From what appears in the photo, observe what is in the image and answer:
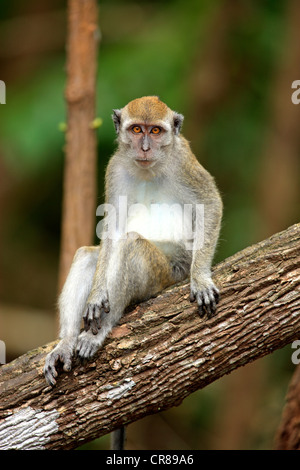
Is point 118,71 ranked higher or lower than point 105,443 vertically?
higher

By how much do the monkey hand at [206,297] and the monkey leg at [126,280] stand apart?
0.69 meters

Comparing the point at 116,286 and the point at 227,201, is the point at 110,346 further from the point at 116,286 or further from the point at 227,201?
the point at 227,201

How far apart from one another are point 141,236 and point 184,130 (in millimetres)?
5698

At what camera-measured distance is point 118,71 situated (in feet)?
38.4

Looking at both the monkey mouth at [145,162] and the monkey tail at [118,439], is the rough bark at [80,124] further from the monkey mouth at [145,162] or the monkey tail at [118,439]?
the monkey tail at [118,439]

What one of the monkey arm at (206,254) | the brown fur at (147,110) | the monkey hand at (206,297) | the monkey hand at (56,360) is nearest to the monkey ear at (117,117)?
the brown fur at (147,110)

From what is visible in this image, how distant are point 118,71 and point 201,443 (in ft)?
22.9

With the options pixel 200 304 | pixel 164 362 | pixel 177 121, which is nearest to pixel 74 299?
pixel 164 362

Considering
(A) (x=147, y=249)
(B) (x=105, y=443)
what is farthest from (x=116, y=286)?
(B) (x=105, y=443)

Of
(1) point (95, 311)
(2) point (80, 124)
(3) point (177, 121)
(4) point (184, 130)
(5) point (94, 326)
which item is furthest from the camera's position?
(4) point (184, 130)

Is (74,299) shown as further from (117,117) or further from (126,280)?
(117,117)

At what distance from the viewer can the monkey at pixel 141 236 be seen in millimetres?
6250

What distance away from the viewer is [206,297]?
583 cm
